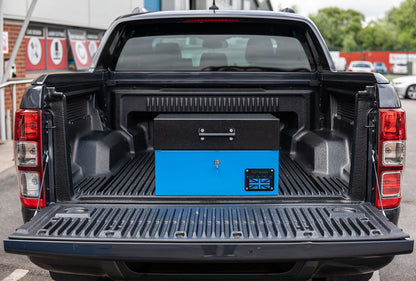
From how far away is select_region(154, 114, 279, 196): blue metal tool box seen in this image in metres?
3.08

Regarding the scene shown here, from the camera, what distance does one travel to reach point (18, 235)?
2637mm

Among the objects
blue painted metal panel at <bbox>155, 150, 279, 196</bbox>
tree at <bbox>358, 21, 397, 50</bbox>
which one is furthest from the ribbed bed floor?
tree at <bbox>358, 21, 397, 50</bbox>

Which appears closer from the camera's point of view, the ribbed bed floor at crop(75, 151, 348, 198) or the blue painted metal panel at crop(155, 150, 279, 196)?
the blue painted metal panel at crop(155, 150, 279, 196)

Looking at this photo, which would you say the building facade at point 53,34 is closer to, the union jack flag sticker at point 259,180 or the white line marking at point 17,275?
the white line marking at point 17,275

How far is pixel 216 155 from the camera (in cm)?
313

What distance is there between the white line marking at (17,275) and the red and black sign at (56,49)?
9431 millimetres

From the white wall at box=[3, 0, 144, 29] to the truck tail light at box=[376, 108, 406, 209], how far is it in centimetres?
897

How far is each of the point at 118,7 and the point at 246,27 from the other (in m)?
13.4

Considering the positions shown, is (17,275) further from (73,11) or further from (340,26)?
(340,26)

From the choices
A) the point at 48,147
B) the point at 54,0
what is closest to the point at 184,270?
the point at 48,147

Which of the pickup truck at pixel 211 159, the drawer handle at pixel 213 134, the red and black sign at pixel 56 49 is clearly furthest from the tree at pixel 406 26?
the drawer handle at pixel 213 134

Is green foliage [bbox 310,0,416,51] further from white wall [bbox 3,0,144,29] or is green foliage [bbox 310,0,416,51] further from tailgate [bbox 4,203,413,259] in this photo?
tailgate [bbox 4,203,413,259]

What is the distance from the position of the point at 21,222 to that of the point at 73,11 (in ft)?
29.9

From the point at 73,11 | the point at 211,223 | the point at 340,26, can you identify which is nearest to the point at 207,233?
the point at 211,223
